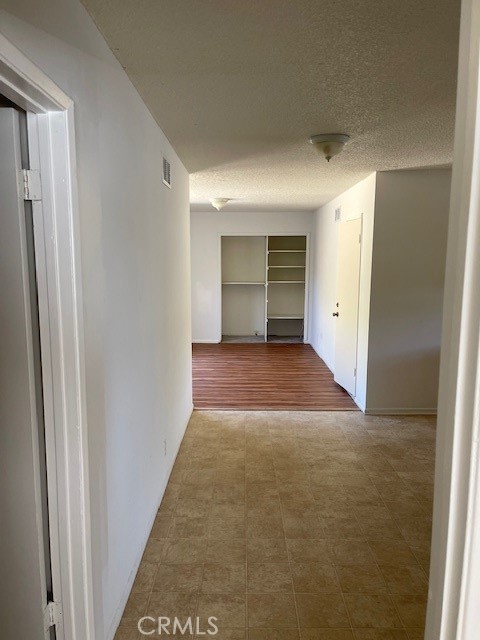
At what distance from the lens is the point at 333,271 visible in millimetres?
6094

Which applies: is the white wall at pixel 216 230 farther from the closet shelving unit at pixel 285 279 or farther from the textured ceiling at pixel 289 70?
the textured ceiling at pixel 289 70

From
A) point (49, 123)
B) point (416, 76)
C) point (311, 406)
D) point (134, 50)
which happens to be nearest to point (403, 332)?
point (311, 406)

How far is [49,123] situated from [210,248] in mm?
6569

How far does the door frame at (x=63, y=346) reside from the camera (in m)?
1.27

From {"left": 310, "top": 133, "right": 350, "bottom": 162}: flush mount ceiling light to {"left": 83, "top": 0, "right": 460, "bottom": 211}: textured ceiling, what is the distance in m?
0.07

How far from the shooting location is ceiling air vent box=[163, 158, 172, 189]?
291 cm

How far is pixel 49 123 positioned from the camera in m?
1.27

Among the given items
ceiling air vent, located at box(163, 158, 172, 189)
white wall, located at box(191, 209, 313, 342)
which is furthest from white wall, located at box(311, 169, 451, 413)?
white wall, located at box(191, 209, 313, 342)

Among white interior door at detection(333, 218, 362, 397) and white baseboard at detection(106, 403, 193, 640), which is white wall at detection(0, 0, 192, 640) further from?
white interior door at detection(333, 218, 362, 397)

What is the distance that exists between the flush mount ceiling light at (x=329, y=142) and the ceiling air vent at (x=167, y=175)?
989 millimetres

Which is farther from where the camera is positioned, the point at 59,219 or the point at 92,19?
the point at 92,19

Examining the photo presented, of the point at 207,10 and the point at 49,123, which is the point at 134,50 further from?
the point at 49,123

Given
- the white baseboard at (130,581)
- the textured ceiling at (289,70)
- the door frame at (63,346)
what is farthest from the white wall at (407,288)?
the door frame at (63,346)

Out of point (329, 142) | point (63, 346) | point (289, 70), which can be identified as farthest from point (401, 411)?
point (63, 346)
